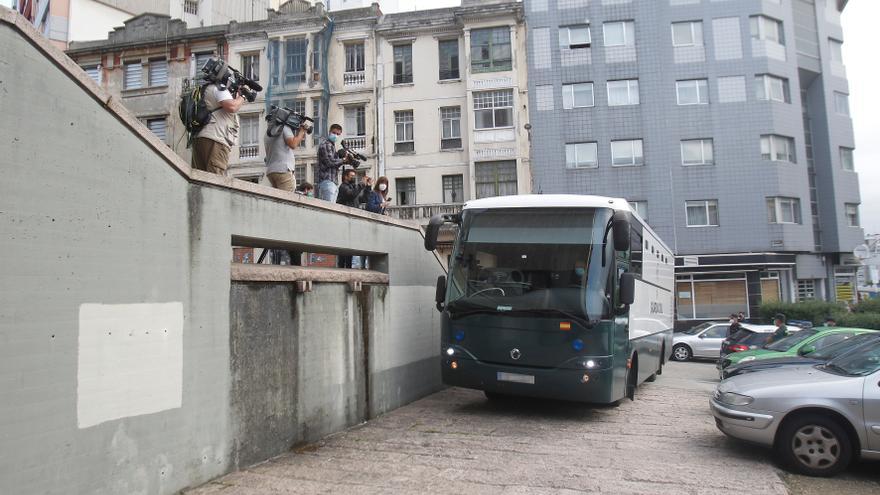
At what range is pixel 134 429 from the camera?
475 cm

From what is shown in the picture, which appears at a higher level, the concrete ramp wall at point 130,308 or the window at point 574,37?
the window at point 574,37

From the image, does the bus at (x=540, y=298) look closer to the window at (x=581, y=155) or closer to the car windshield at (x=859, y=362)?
the car windshield at (x=859, y=362)

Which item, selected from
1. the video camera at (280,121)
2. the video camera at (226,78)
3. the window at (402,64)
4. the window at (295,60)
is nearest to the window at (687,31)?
the window at (402,64)

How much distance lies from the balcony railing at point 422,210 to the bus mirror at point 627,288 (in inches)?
769

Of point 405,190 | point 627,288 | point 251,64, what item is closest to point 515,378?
point 627,288

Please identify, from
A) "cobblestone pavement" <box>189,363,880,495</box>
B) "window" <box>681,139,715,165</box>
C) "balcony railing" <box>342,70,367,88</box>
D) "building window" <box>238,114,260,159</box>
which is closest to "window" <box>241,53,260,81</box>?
"building window" <box>238,114,260,159</box>

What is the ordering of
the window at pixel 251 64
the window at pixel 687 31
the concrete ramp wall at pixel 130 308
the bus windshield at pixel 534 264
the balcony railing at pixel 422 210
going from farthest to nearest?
1. the window at pixel 251 64
2. the window at pixel 687 31
3. the balcony railing at pixel 422 210
4. the bus windshield at pixel 534 264
5. the concrete ramp wall at pixel 130 308

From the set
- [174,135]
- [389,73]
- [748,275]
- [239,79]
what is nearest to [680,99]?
[748,275]

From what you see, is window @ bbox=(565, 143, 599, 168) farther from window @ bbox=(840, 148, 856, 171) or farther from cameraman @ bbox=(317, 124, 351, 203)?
cameraman @ bbox=(317, 124, 351, 203)

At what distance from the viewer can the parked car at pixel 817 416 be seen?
6.00m

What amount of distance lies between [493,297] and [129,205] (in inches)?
197

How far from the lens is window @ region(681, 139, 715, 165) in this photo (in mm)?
30297

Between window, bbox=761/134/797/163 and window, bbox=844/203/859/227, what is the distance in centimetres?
542

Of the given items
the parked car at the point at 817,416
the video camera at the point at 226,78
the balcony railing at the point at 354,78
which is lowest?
the parked car at the point at 817,416
